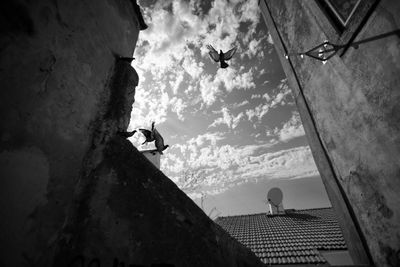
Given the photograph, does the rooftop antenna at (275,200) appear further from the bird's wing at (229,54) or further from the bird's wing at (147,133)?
the bird's wing at (147,133)

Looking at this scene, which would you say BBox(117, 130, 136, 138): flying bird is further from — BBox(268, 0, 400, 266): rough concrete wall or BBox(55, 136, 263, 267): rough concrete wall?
BBox(268, 0, 400, 266): rough concrete wall

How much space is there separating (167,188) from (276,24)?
15.7 feet

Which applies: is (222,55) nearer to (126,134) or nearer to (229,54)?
(229,54)

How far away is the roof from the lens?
333 inches

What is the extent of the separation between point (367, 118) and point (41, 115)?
3.81 meters

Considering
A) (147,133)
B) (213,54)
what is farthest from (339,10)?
(147,133)

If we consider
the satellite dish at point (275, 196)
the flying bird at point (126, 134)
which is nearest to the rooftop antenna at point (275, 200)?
the satellite dish at point (275, 196)

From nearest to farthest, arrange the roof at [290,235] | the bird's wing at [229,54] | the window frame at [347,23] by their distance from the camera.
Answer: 1. the window frame at [347,23]
2. the bird's wing at [229,54]
3. the roof at [290,235]

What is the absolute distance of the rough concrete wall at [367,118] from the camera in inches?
99.4

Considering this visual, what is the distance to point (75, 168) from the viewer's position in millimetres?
2127

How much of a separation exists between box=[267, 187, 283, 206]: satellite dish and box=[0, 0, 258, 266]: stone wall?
1402cm

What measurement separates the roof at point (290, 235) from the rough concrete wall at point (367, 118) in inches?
232

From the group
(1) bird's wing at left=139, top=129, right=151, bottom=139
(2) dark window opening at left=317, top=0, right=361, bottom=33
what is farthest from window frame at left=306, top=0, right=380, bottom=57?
(1) bird's wing at left=139, top=129, right=151, bottom=139

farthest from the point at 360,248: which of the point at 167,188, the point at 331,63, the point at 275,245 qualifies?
the point at 275,245
